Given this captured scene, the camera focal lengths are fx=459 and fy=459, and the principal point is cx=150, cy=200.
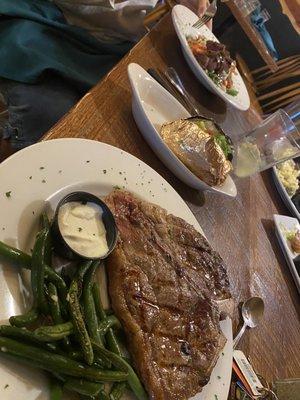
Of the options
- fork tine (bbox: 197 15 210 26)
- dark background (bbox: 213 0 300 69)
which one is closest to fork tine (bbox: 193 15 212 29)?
fork tine (bbox: 197 15 210 26)

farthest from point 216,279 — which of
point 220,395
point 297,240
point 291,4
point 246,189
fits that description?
point 291,4

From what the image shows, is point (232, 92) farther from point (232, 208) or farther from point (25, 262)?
point (25, 262)

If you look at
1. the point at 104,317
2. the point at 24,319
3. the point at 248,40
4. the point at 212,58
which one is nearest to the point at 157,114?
the point at 212,58

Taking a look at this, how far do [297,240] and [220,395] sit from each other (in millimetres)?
1863

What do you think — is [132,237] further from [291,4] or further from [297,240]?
[291,4]

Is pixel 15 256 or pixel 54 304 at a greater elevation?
pixel 15 256

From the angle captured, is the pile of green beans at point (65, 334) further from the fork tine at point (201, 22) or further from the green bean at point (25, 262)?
the fork tine at point (201, 22)

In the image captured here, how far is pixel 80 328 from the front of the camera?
4.66 feet

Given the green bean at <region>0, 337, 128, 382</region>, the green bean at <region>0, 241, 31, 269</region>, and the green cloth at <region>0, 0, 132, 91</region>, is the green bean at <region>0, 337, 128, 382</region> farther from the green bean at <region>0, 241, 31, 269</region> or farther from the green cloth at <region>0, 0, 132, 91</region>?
the green cloth at <region>0, 0, 132, 91</region>

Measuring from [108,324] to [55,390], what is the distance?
302 mm

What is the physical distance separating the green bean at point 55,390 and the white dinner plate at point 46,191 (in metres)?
0.02

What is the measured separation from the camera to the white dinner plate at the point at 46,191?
1.38 m

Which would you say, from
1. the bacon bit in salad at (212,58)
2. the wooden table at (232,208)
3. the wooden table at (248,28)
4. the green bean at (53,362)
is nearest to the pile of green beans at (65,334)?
the green bean at (53,362)

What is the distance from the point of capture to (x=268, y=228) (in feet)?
11.5
